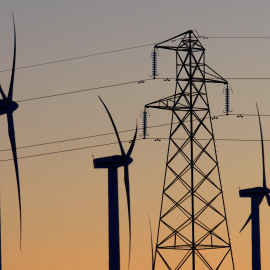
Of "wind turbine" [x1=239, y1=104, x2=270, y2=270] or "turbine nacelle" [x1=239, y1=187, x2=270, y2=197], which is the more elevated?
"turbine nacelle" [x1=239, y1=187, x2=270, y2=197]

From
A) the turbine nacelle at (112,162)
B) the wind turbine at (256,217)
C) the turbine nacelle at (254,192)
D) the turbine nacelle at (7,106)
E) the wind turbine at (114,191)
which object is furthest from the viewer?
the turbine nacelle at (254,192)

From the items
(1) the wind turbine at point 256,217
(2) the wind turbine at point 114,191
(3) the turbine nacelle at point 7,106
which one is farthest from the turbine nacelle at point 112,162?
(3) the turbine nacelle at point 7,106

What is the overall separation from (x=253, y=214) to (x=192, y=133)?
37.0 meters

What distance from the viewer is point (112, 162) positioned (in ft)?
527

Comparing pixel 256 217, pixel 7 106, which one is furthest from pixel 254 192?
pixel 7 106

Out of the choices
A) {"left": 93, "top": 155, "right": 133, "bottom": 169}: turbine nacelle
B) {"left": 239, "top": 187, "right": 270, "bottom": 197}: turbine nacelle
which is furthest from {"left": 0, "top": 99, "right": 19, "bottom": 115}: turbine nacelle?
{"left": 239, "top": 187, "right": 270, "bottom": 197}: turbine nacelle

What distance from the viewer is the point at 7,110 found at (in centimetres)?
14088

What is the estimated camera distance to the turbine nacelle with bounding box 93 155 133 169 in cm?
16012

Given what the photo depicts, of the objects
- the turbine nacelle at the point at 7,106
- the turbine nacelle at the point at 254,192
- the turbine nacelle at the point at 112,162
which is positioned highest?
the turbine nacelle at the point at 7,106

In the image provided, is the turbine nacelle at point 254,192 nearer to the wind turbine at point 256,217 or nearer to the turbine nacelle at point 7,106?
the wind turbine at point 256,217

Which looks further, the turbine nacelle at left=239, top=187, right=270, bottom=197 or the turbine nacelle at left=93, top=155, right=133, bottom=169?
the turbine nacelle at left=239, top=187, right=270, bottom=197

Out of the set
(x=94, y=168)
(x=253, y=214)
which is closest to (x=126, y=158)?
(x=94, y=168)

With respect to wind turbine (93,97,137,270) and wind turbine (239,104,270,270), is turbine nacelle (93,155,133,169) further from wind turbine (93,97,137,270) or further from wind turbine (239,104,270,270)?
wind turbine (239,104,270,270)

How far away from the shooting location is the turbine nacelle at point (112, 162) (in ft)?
525
